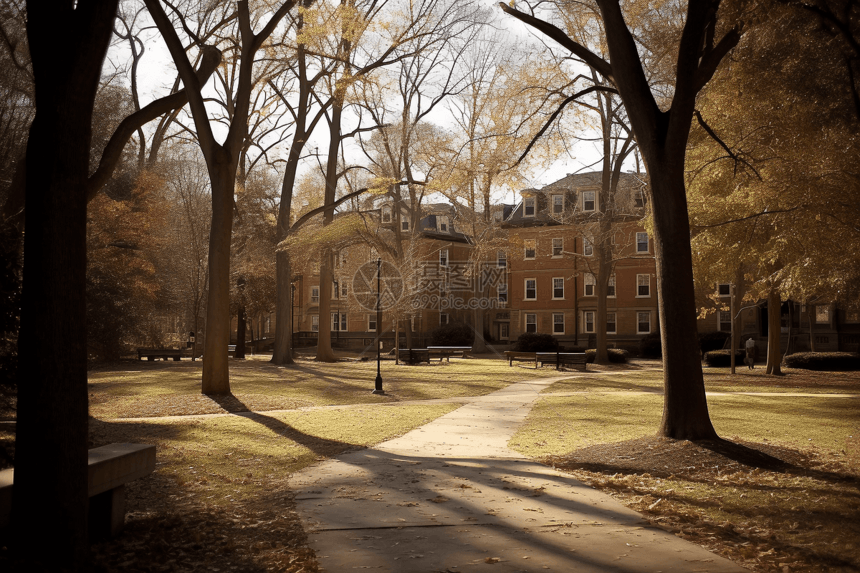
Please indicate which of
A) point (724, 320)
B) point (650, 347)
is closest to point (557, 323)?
point (724, 320)

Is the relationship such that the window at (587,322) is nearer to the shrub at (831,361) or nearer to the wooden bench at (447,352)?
the wooden bench at (447,352)

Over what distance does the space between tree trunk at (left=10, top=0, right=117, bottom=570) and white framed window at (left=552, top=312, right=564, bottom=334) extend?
171ft

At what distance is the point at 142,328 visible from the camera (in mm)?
33031

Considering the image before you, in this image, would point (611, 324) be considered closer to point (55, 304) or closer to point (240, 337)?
point (240, 337)

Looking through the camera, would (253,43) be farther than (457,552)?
Yes

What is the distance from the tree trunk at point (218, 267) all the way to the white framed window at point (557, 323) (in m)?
41.9

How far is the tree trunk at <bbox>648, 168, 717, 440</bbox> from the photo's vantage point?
9180mm

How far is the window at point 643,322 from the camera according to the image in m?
52.1

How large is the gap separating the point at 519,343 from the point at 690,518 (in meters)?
37.9

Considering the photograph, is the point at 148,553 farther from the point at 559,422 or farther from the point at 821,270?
the point at 821,270

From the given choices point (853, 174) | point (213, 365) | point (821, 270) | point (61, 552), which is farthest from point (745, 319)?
point (61, 552)

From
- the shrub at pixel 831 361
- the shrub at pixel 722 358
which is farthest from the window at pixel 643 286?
the shrub at pixel 831 361

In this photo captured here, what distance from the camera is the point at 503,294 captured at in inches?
2325

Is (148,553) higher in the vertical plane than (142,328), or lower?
lower
